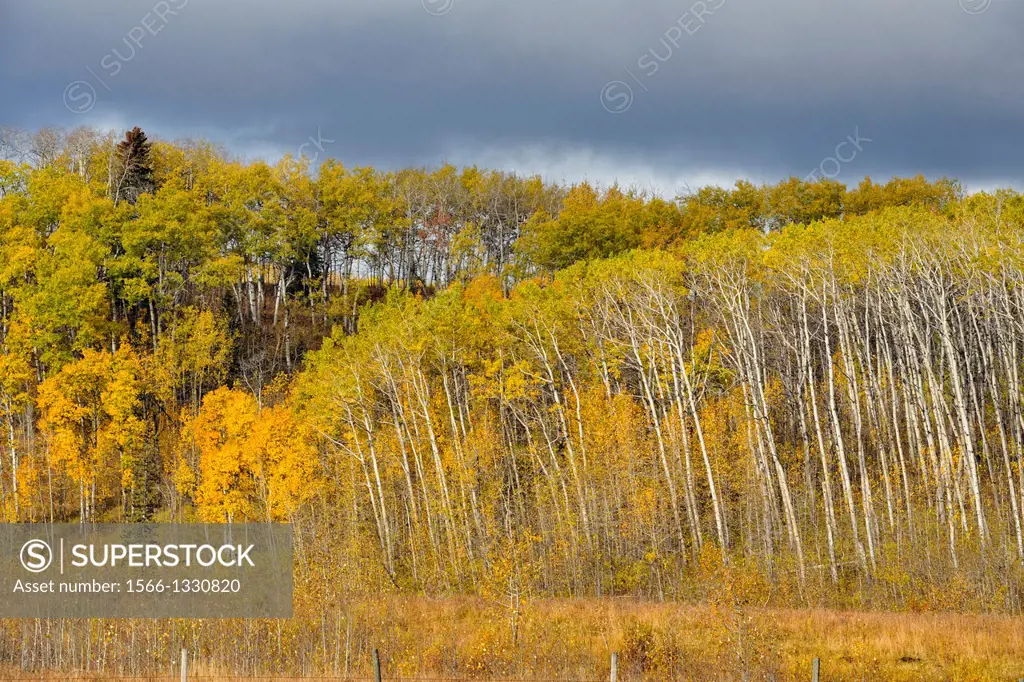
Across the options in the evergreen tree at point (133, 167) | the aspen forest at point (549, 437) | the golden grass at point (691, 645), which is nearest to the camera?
the golden grass at point (691, 645)

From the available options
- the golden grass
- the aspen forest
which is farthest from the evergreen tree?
the golden grass

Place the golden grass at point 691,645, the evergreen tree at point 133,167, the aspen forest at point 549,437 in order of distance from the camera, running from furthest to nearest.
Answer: the evergreen tree at point 133,167, the aspen forest at point 549,437, the golden grass at point 691,645

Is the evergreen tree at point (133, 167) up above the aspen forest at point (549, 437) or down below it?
above

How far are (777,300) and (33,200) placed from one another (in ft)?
175

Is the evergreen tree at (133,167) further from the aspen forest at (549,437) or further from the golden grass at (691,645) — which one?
the golden grass at (691,645)

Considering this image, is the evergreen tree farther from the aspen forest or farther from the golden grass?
the golden grass

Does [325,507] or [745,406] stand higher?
[745,406]

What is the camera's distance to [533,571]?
35.7m

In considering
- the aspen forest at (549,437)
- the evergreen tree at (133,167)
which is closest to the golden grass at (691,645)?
the aspen forest at (549,437)

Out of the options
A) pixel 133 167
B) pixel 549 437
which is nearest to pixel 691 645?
pixel 549 437

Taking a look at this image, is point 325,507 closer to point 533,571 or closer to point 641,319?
point 533,571

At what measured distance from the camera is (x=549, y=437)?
45031 millimetres

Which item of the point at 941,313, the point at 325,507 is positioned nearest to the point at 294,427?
the point at 325,507

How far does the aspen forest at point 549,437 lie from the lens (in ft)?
89.6
